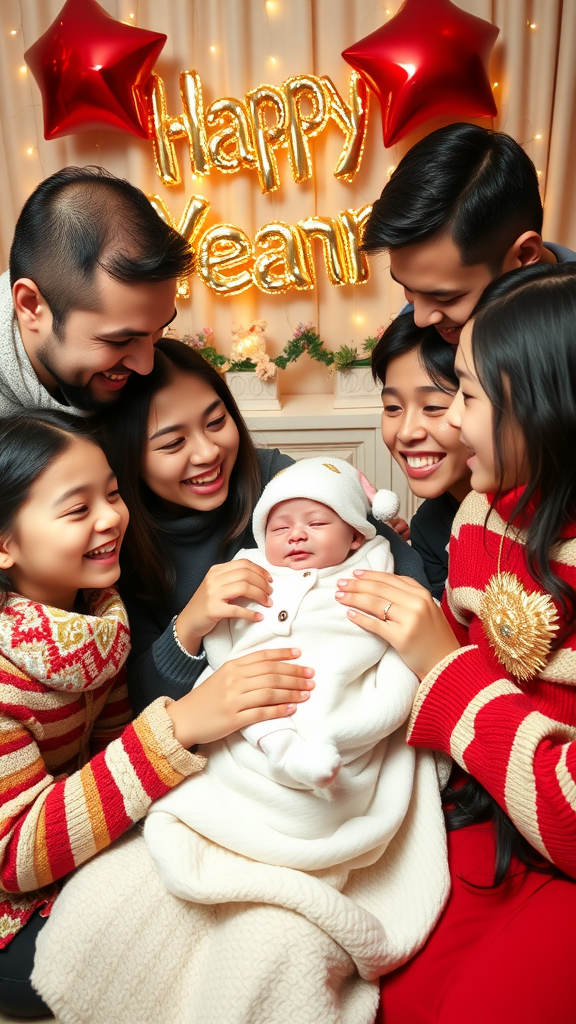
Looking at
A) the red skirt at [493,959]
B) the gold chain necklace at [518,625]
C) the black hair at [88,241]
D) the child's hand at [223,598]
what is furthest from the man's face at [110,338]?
the red skirt at [493,959]

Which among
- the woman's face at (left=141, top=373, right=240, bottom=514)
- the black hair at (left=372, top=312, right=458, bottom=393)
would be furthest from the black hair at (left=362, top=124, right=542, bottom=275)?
the woman's face at (left=141, top=373, right=240, bottom=514)

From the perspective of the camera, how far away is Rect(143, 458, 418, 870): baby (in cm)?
120

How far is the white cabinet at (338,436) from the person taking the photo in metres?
3.61

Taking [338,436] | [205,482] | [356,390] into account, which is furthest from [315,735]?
[356,390]

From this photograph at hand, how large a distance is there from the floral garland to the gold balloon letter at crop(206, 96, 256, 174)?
2.45 feet

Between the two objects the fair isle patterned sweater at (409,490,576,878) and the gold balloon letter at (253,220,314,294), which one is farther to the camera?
the gold balloon letter at (253,220,314,294)

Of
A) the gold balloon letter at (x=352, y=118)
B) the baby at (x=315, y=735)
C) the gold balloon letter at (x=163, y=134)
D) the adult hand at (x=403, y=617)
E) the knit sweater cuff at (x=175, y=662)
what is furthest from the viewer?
the gold balloon letter at (x=163, y=134)

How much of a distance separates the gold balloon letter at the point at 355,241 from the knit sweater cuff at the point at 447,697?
2619 mm

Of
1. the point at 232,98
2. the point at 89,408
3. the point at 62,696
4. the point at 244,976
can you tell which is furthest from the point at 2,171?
the point at 244,976

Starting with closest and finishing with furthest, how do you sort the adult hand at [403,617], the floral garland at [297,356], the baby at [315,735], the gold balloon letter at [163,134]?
the baby at [315,735], the adult hand at [403,617], the gold balloon letter at [163,134], the floral garland at [297,356]

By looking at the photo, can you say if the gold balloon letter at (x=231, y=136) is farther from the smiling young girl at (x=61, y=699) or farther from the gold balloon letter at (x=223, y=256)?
the smiling young girl at (x=61, y=699)

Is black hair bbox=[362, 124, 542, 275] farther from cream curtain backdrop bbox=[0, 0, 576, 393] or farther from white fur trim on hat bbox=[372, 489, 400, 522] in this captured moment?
cream curtain backdrop bbox=[0, 0, 576, 393]

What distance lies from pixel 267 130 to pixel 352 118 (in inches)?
15.0

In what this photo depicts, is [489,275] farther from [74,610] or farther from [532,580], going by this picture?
[74,610]
